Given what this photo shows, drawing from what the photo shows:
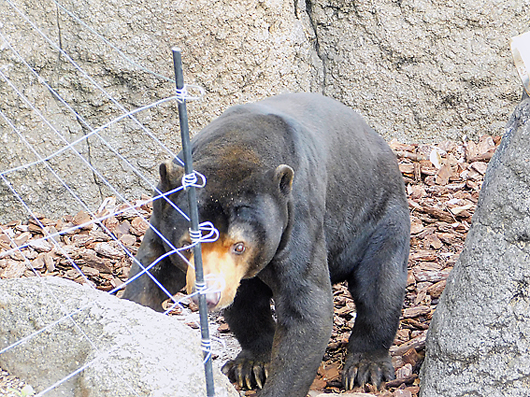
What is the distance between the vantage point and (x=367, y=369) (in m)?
4.57

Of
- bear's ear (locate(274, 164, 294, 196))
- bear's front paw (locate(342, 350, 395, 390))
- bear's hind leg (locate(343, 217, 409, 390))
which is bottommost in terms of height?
bear's front paw (locate(342, 350, 395, 390))

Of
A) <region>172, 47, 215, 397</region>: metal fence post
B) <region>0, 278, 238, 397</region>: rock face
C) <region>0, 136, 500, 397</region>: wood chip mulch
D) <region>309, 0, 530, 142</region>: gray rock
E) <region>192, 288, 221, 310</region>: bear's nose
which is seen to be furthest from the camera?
<region>309, 0, 530, 142</region>: gray rock

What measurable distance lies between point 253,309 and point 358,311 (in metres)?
0.66

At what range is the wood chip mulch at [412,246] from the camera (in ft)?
15.9

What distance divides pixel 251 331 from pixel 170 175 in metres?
1.63

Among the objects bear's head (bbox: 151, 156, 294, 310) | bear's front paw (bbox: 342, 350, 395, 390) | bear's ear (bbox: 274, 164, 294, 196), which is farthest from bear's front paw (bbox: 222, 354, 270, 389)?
bear's ear (bbox: 274, 164, 294, 196)

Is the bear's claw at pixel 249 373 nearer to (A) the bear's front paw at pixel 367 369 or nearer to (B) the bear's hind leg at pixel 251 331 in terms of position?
(B) the bear's hind leg at pixel 251 331

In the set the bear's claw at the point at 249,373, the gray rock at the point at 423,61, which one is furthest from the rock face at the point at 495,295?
the gray rock at the point at 423,61

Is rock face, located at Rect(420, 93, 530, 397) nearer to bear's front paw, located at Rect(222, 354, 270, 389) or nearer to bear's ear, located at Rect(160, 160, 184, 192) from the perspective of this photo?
bear's front paw, located at Rect(222, 354, 270, 389)

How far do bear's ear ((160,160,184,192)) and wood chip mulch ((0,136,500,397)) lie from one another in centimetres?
118

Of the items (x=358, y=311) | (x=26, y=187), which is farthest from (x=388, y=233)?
(x=26, y=187)

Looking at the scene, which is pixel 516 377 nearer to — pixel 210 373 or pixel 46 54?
pixel 210 373

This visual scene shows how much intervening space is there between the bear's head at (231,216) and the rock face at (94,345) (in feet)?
1.41

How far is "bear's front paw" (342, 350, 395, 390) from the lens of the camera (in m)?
4.54
